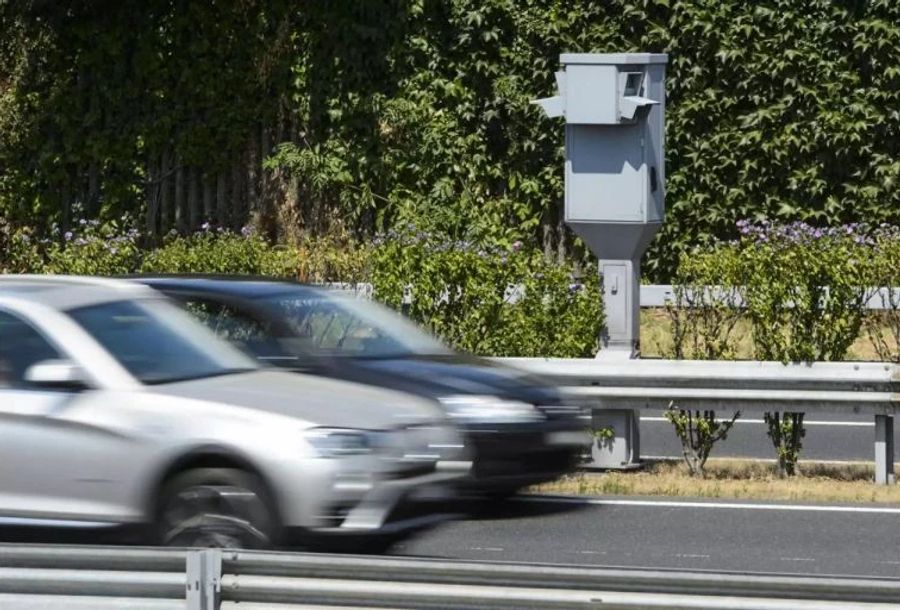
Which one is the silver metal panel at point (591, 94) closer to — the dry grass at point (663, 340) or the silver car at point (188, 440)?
the dry grass at point (663, 340)

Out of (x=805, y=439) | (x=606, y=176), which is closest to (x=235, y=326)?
(x=606, y=176)

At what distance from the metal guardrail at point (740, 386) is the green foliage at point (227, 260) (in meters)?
3.76

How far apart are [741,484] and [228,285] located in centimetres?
396

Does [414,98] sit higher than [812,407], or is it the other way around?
[414,98]

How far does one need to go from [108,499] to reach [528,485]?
2754mm

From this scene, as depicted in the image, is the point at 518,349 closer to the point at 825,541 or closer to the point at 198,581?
the point at 825,541

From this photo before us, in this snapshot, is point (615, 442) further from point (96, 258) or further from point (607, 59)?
point (96, 258)

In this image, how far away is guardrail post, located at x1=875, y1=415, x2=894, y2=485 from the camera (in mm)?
12156

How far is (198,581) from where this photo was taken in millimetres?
6000

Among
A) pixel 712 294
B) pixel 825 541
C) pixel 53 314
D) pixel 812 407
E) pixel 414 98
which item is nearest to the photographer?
pixel 53 314

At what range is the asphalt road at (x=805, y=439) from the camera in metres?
13.8

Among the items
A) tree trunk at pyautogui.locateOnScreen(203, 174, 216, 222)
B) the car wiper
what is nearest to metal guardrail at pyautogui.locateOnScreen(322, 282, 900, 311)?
the car wiper

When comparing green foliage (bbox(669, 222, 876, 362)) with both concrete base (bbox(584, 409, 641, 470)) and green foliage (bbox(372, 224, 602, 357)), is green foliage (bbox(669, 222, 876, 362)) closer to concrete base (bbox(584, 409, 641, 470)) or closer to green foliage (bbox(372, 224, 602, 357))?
green foliage (bbox(372, 224, 602, 357))

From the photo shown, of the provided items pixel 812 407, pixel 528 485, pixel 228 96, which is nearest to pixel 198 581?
pixel 528 485
